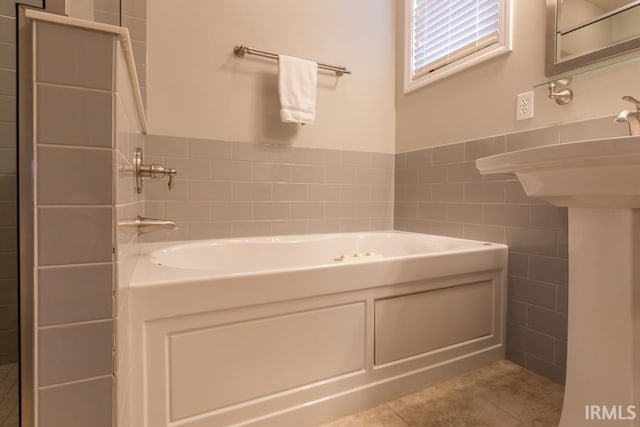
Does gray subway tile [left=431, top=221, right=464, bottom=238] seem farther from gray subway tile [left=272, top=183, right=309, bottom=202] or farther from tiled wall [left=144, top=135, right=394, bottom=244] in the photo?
gray subway tile [left=272, top=183, right=309, bottom=202]

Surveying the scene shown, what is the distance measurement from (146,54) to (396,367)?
1882 mm

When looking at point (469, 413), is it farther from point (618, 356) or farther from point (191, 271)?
Answer: point (191, 271)

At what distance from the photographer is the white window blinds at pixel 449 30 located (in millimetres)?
1774

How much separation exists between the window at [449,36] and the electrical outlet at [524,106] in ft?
0.86

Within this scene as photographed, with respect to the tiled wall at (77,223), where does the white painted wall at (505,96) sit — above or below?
above

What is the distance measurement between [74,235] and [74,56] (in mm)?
324

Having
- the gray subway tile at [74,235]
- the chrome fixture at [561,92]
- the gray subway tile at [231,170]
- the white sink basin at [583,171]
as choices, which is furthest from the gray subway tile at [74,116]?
the chrome fixture at [561,92]

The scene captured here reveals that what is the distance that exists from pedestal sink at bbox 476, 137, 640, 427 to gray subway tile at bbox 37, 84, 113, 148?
99cm

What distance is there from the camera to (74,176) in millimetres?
614

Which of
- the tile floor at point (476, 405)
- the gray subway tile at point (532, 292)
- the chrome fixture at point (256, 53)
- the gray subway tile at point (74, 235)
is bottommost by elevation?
the tile floor at point (476, 405)

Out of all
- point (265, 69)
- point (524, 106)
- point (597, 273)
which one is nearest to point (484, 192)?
point (524, 106)

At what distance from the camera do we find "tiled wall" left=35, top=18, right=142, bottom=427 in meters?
0.60

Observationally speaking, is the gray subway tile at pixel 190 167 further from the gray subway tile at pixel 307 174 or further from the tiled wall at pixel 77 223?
the tiled wall at pixel 77 223

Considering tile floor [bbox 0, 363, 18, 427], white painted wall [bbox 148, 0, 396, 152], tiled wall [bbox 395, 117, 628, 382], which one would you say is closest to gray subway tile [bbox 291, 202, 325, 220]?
white painted wall [bbox 148, 0, 396, 152]
